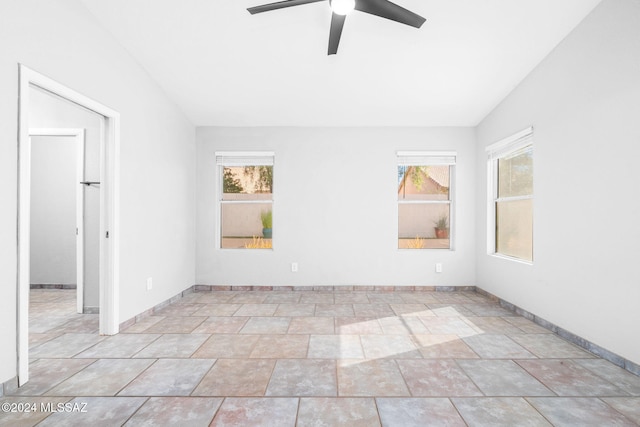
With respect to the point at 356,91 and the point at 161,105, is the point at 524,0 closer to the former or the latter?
the point at 356,91

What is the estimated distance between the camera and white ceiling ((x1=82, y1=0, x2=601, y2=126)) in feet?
9.07

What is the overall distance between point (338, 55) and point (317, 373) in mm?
2938

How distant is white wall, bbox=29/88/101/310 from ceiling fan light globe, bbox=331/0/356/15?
10.2 ft

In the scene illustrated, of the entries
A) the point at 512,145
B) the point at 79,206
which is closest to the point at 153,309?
the point at 79,206

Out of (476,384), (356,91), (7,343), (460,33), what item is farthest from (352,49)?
(7,343)

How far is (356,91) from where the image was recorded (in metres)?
3.95

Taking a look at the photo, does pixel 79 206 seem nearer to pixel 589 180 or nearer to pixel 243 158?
pixel 243 158

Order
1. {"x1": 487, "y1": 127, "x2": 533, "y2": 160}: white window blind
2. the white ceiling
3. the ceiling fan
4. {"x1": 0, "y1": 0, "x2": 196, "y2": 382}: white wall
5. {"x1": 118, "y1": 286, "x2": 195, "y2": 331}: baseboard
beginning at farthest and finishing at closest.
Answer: {"x1": 487, "y1": 127, "x2": 533, "y2": 160}: white window blind → {"x1": 118, "y1": 286, "x2": 195, "y2": 331}: baseboard → the white ceiling → the ceiling fan → {"x1": 0, "y1": 0, "x2": 196, "y2": 382}: white wall

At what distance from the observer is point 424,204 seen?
4.91 metres

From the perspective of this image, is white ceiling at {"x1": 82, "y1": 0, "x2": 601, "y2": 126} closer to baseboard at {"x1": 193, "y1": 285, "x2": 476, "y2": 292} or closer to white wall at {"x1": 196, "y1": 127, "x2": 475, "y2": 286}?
white wall at {"x1": 196, "y1": 127, "x2": 475, "y2": 286}

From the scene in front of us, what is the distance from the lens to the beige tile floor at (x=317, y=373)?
1.80 meters

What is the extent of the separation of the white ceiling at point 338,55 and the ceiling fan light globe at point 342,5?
0.71 metres

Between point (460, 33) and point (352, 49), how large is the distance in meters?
1.00

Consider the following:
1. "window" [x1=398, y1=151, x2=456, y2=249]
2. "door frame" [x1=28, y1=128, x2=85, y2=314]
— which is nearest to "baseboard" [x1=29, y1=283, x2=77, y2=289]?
"door frame" [x1=28, y1=128, x2=85, y2=314]
